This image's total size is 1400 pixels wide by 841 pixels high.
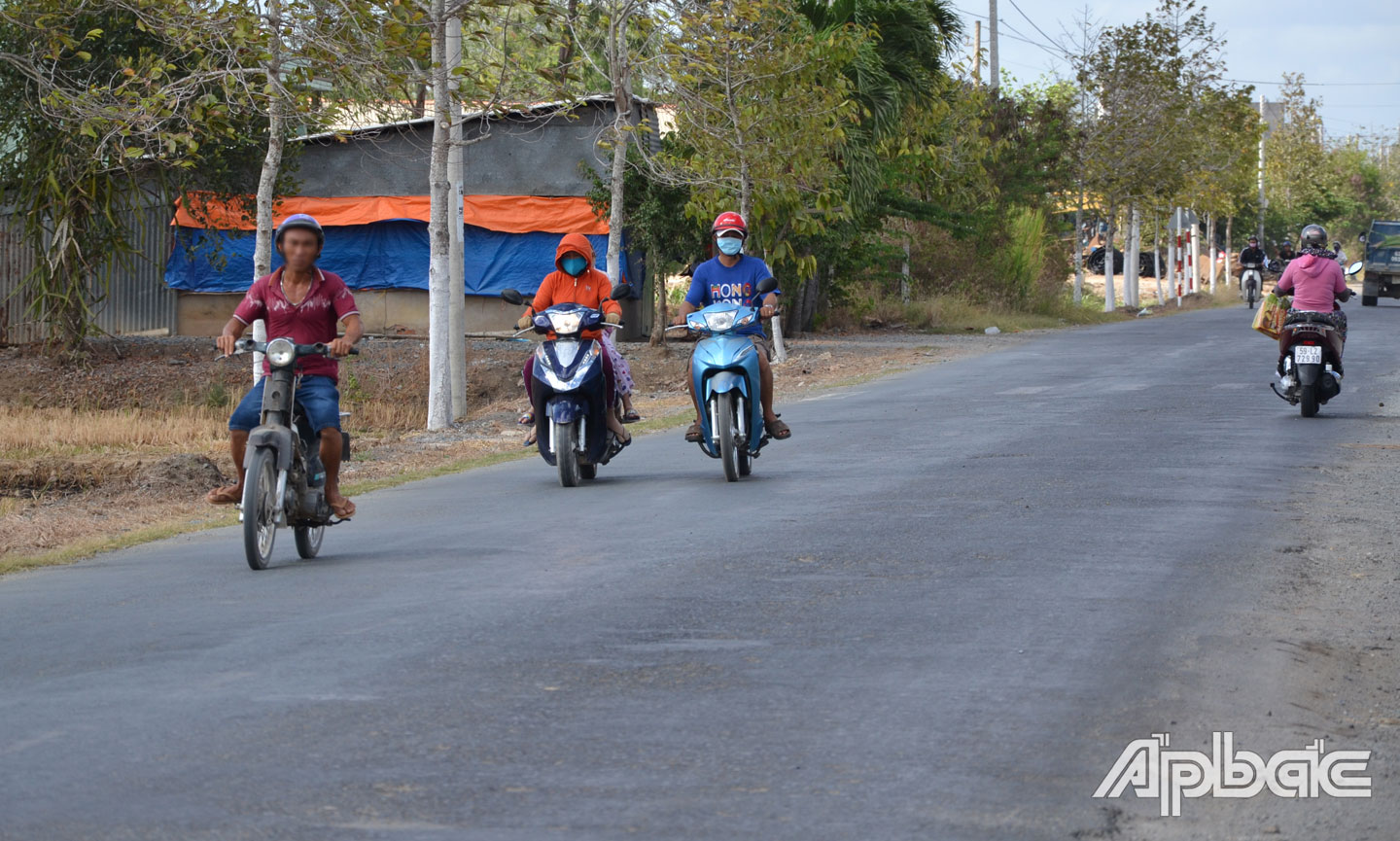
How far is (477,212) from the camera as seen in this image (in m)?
30.3

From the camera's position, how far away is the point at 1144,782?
468 cm

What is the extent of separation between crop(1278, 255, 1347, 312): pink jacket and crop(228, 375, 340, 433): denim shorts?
9.98m

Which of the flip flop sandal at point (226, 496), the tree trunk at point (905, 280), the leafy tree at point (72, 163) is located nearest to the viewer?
the flip flop sandal at point (226, 496)

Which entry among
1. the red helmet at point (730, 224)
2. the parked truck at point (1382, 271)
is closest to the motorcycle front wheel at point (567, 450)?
the red helmet at point (730, 224)

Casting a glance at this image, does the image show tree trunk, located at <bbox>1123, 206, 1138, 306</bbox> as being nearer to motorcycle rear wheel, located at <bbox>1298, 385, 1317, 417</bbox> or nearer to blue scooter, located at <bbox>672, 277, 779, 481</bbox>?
motorcycle rear wheel, located at <bbox>1298, 385, 1317, 417</bbox>

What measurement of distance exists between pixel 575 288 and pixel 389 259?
1975cm

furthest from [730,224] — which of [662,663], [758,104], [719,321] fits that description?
[758,104]

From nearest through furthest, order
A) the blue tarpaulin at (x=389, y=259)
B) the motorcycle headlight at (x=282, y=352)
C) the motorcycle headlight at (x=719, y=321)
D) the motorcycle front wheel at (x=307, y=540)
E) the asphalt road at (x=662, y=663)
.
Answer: the asphalt road at (x=662, y=663) < the motorcycle headlight at (x=282, y=352) < the motorcycle front wheel at (x=307, y=540) < the motorcycle headlight at (x=719, y=321) < the blue tarpaulin at (x=389, y=259)

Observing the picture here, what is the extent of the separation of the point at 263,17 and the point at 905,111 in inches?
625

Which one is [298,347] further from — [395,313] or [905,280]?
[905,280]

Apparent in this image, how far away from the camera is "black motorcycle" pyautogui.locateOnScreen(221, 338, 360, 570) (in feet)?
26.6

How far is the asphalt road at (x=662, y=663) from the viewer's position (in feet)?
14.7

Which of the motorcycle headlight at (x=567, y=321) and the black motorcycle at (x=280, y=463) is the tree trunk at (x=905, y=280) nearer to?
the motorcycle headlight at (x=567, y=321)

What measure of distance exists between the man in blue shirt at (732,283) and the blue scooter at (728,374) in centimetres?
12
